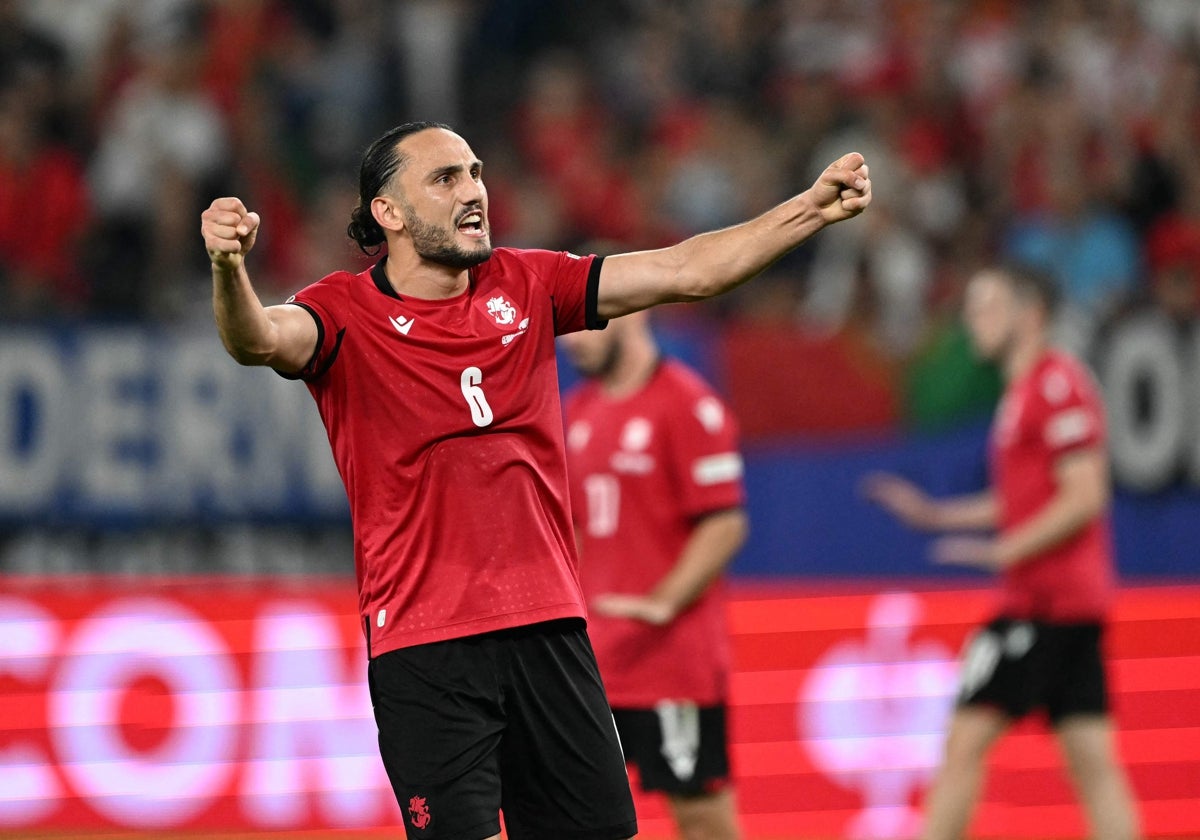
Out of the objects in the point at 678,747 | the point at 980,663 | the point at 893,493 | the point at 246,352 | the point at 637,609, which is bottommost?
the point at 678,747

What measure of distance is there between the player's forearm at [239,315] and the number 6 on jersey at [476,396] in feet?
1.64

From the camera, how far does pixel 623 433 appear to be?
21.5ft

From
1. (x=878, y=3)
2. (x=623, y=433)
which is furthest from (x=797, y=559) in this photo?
(x=878, y=3)

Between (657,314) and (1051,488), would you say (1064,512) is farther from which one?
(657,314)

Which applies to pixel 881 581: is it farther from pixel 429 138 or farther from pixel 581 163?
pixel 429 138

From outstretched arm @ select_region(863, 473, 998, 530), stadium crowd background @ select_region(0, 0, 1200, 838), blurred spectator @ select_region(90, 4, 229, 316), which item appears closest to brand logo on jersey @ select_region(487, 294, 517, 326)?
stadium crowd background @ select_region(0, 0, 1200, 838)

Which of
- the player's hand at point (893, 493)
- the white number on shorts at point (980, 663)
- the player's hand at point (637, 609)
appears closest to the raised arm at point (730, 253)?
Result: the player's hand at point (637, 609)

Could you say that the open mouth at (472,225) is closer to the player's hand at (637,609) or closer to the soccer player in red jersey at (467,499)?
the soccer player in red jersey at (467,499)

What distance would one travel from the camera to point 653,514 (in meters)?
6.51

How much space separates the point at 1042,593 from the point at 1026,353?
3.25 feet

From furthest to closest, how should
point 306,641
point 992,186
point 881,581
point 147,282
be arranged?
point 992,186
point 147,282
point 881,581
point 306,641

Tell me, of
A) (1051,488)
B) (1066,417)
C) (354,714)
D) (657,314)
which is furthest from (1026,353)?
(657,314)

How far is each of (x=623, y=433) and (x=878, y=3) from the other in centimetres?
771

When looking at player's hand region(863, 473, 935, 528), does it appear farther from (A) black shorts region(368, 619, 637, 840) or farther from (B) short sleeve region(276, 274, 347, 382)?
(B) short sleeve region(276, 274, 347, 382)
